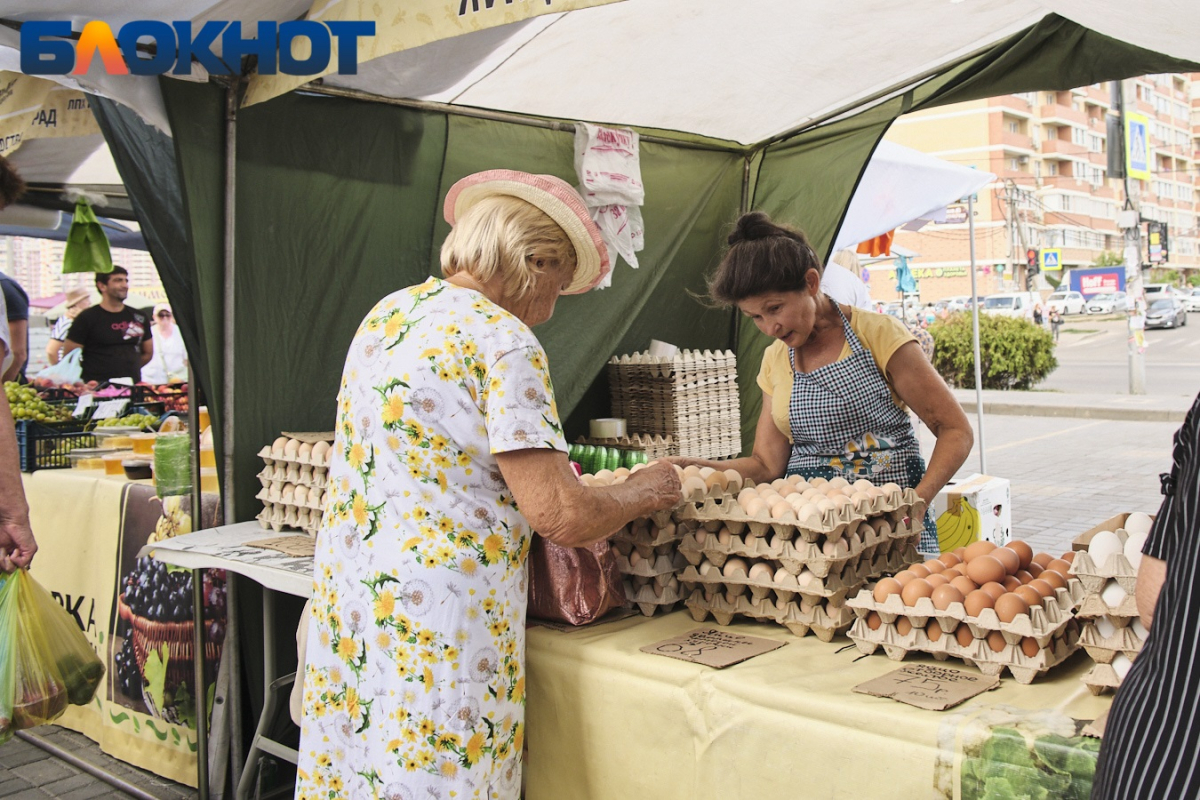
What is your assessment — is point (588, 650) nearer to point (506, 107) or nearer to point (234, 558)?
point (234, 558)

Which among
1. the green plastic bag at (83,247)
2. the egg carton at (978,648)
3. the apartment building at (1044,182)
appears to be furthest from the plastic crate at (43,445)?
the apartment building at (1044,182)

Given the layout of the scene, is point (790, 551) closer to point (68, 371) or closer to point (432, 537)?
point (432, 537)

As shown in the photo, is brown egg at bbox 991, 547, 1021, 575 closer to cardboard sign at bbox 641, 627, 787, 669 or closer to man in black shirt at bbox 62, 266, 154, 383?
cardboard sign at bbox 641, 627, 787, 669

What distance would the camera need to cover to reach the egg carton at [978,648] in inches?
67.4

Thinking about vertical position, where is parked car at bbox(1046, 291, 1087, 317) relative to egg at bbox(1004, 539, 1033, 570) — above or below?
above

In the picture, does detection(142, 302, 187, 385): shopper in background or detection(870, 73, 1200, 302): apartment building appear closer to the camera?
detection(142, 302, 187, 385): shopper in background

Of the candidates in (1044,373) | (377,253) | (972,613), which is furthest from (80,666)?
(1044,373)

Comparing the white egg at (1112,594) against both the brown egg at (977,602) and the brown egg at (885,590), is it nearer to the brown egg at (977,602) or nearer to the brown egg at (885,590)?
the brown egg at (977,602)

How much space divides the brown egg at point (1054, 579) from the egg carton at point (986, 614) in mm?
15

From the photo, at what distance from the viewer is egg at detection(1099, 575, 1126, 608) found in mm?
1602

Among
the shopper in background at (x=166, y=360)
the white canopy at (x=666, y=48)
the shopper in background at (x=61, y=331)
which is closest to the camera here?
the white canopy at (x=666, y=48)

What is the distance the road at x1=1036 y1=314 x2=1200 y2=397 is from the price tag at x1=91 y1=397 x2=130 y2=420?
14181 mm

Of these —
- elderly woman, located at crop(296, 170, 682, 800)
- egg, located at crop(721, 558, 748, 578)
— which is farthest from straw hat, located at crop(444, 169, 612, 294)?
egg, located at crop(721, 558, 748, 578)

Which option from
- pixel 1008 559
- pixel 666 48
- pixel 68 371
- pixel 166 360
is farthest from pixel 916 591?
pixel 166 360
